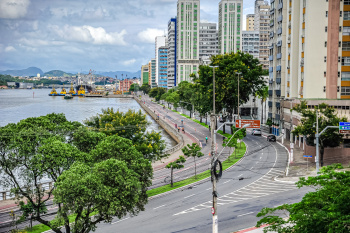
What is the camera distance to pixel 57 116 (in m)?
40.6

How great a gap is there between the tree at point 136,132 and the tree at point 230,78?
2764 centimetres

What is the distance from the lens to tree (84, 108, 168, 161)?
4597 cm

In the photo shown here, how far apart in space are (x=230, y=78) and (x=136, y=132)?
33.0 metres

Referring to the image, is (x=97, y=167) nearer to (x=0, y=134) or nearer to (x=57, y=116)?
(x=0, y=134)

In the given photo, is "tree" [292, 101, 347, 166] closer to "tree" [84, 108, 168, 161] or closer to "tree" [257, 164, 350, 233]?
"tree" [84, 108, 168, 161]

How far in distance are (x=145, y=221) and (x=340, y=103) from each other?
1570 inches

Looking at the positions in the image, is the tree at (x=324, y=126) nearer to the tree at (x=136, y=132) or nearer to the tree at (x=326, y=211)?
the tree at (x=136, y=132)

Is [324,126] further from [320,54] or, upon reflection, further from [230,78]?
[230,78]

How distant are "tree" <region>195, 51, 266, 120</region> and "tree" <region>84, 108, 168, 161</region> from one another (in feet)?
90.7

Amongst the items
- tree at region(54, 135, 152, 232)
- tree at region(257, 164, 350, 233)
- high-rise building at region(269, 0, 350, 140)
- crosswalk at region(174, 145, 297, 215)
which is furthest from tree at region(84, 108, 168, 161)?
high-rise building at region(269, 0, 350, 140)

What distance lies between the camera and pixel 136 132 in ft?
160

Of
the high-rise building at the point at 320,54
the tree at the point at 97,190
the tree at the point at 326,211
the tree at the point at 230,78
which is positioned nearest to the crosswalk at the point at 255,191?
the tree at the point at 97,190

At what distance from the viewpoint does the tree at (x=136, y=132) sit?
151 ft

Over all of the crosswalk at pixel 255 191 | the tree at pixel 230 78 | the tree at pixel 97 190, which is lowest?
the crosswalk at pixel 255 191
